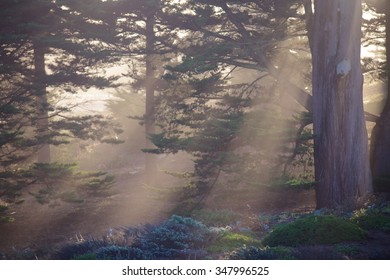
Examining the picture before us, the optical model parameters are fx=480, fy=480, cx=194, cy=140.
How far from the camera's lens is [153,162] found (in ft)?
80.4

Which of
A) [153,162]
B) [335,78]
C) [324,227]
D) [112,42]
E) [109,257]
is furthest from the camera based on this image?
[153,162]

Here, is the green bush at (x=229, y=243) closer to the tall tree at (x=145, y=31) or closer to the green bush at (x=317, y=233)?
the green bush at (x=317, y=233)

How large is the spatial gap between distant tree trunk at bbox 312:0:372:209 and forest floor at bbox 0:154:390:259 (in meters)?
1.90

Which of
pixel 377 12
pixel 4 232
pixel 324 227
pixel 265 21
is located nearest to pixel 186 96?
pixel 265 21

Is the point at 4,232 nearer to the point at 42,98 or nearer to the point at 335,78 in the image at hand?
the point at 42,98

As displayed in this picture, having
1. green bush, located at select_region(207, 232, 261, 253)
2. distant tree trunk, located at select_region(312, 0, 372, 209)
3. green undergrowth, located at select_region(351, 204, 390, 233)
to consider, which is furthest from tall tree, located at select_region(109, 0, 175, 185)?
green undergrowth, located at select_region(351, 204, 390, 233)

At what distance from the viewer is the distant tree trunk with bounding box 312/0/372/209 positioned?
12.9 meters

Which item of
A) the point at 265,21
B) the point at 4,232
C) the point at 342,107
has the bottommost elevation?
the point at 4,232

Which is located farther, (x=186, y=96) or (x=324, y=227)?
(x=186, y=96)

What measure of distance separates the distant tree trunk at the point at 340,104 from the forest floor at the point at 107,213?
1896 millimetres

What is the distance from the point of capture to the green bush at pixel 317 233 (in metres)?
7.69

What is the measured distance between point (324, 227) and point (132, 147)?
2890cm

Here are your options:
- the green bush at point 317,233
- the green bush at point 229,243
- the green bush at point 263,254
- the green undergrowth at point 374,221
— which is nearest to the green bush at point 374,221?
the green undergrowth at point 374,221

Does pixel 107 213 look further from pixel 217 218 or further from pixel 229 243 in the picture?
pixel 229 243
